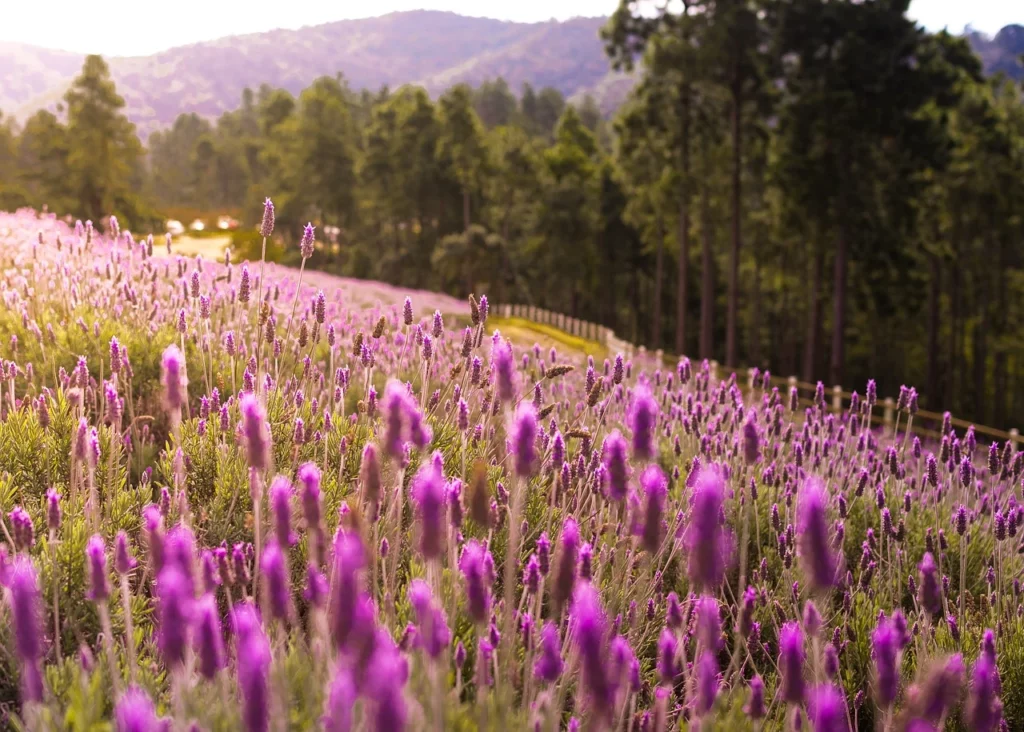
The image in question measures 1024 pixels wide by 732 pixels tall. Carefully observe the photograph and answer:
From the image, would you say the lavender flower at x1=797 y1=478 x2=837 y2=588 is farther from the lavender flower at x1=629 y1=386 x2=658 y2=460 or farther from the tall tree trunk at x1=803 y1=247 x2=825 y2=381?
the tall tree trunk at x1=803 y1=247 x2=825 y2=381

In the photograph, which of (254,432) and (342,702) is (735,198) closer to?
(254,432)

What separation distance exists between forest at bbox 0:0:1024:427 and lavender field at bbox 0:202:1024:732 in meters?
21.0

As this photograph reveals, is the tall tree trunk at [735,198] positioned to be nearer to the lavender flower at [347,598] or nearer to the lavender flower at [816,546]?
the lavender flower at [816,546]

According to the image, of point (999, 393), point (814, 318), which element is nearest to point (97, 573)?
point (814, 318)

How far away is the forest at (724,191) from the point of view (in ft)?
80.2

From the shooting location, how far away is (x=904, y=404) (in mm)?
5168

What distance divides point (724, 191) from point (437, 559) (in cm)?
3135

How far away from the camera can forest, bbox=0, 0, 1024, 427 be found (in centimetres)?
2445

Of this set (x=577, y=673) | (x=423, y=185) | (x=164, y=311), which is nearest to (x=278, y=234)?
(x=423, y=185)

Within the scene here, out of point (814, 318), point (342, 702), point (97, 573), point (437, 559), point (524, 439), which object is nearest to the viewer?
point (342, 702)

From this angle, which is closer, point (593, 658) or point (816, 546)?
point (593, 658)

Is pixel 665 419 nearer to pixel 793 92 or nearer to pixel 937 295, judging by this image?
pixel 793 92

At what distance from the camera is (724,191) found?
31.4 meters

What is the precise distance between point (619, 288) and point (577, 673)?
183 feet
